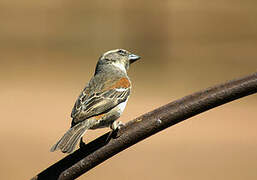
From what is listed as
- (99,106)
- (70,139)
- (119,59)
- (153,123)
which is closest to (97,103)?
(99,106)

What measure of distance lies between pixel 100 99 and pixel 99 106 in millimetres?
156

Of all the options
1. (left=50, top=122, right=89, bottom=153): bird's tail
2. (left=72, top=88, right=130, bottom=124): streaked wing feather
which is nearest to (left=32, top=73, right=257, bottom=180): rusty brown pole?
(left=50, top=122, right=89, bottom=153): bird's tail

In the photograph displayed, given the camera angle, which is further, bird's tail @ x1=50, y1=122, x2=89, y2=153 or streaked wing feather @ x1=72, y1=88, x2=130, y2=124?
streaked wing feather @ x1=72, y1=88, x2=130, y2=124

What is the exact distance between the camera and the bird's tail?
4134 millimetres

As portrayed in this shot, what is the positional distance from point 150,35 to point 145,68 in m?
0.74

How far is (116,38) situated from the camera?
14.0 meters

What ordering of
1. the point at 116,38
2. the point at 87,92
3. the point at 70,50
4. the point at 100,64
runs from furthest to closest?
the point at 70,50, the point at 116,38, the point at 100,64, the point at 87,92

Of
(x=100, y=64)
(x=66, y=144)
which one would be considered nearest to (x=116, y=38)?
(x=100, y=64)

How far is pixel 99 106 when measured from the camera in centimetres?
494

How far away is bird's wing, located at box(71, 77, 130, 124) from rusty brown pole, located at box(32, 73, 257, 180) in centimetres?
148

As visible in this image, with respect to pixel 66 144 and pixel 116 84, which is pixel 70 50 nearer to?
pixel 116 84

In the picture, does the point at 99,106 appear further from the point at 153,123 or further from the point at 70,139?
the point at 153,123

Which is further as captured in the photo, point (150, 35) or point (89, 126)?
point (150, 35)

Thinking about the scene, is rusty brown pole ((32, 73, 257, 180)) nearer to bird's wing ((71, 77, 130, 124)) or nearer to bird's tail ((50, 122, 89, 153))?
bird's tail ((50, 122, 89, 153))
